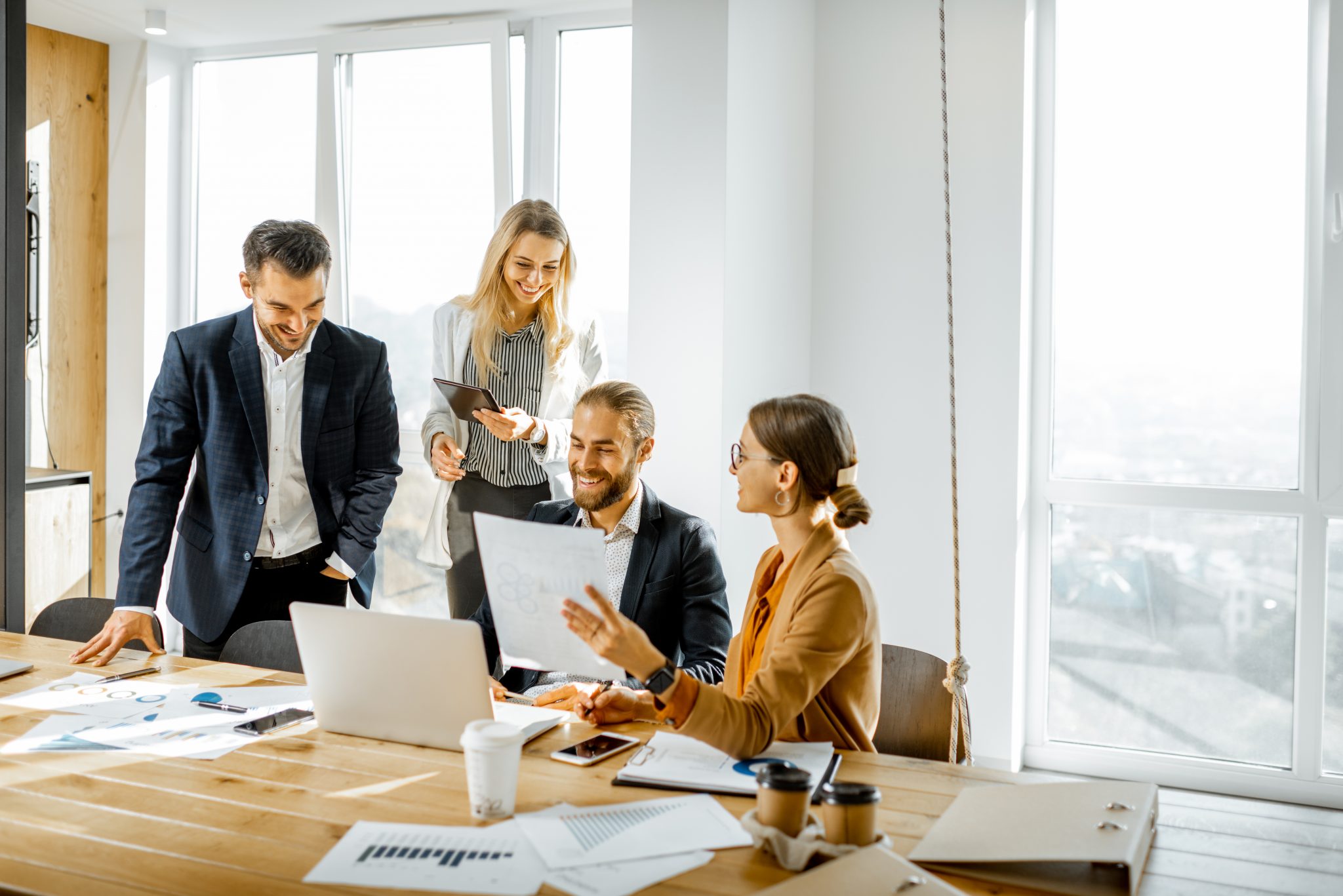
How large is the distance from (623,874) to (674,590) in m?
1.16

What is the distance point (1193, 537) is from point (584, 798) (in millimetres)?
2799

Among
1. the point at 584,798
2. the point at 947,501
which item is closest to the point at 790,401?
the point at 584,798

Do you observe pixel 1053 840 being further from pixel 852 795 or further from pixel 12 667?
pixel 12 667

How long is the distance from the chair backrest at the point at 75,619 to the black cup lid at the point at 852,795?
185 centimetres

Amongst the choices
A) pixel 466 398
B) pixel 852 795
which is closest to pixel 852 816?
pixel 852 795

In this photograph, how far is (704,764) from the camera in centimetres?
166

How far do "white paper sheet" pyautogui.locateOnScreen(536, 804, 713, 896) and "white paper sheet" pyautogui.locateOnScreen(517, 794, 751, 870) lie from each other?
1cm

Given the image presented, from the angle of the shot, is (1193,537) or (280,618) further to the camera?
(1193,537)

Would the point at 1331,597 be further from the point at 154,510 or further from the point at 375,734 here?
the point at 154,510

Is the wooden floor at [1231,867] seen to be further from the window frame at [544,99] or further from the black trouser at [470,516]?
the window frame at [544,99]

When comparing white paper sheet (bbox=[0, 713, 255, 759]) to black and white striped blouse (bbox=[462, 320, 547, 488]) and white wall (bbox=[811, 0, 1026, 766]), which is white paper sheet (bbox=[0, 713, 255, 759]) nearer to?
black and white striped blouse (bbox=[462, 320, 547, 488])

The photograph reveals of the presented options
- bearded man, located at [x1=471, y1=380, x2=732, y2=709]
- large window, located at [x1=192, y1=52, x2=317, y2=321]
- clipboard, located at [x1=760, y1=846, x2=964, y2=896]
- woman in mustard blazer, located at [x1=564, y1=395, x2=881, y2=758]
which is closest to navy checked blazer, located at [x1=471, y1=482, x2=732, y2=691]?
bearded man, located at [x1=471, y1=380, x2=732, y2=709]

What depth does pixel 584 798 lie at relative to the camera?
1551 millimetres

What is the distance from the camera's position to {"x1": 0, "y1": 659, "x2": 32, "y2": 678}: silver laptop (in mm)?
2168
